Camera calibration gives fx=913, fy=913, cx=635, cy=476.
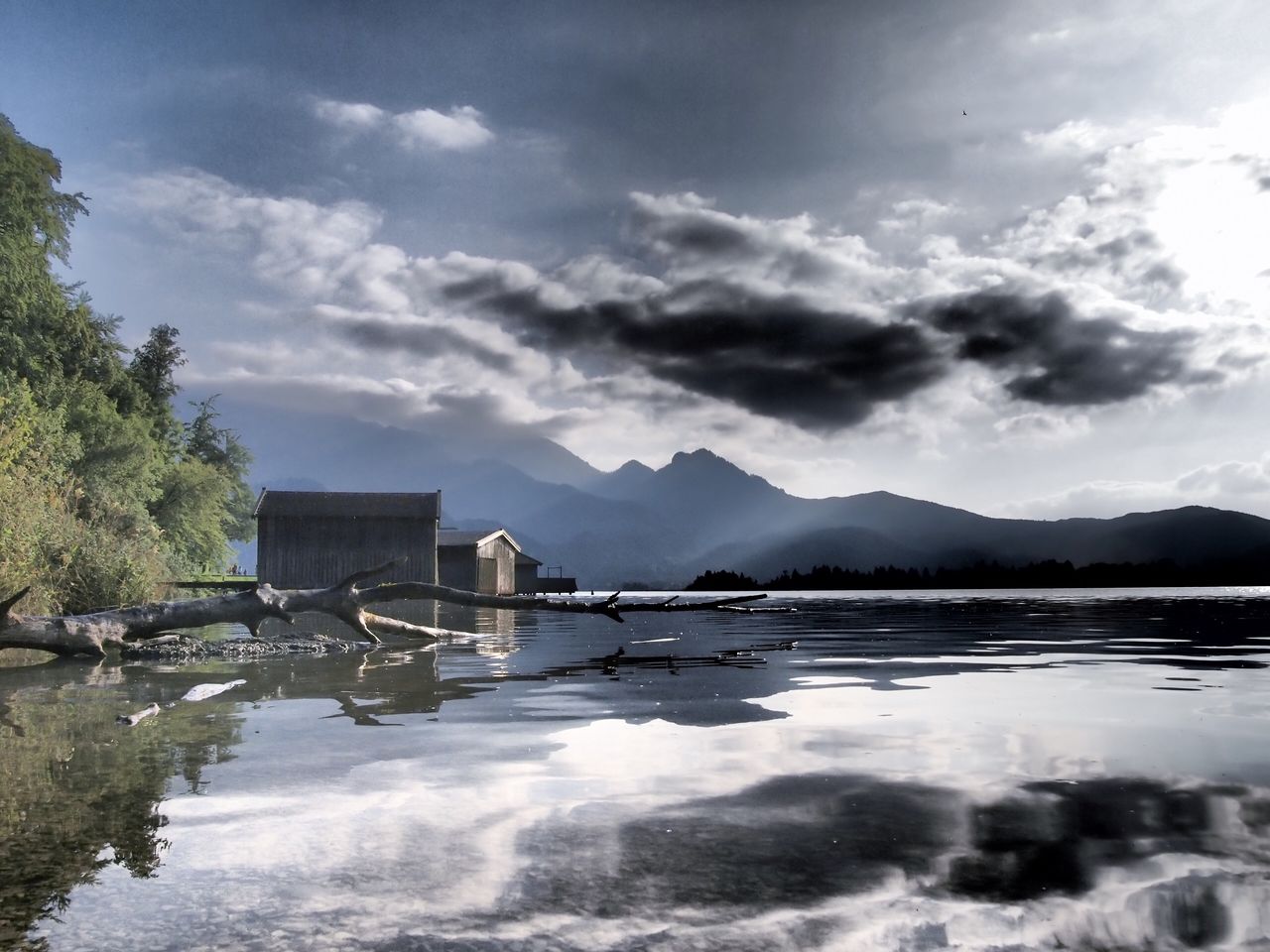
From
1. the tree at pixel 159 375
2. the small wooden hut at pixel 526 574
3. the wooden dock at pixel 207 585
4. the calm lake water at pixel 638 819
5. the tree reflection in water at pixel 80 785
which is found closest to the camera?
the calm lake water at pixel 638 819

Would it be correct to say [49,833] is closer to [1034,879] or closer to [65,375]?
[1034,879]

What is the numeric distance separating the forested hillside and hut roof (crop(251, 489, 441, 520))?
303 cm

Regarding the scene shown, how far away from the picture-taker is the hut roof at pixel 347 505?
168 ft

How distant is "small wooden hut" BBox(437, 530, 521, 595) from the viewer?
5834 cm

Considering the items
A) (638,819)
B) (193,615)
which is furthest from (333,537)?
(638,819)

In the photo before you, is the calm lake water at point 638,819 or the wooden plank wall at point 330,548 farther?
the wooden plank wall at point 330,548

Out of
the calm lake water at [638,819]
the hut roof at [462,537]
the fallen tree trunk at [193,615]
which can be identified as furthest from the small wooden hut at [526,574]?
the calm lake water at [638,819]

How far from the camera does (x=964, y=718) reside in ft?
30.0

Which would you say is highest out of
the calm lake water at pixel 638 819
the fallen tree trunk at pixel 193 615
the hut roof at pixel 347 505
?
the hut roof at pixel 347 505

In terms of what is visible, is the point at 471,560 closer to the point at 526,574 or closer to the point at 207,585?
the point at 526,574

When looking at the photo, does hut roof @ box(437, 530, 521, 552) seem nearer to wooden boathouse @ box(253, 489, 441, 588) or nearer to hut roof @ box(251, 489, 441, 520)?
hut roof @ box(251, 489, 441, 520)

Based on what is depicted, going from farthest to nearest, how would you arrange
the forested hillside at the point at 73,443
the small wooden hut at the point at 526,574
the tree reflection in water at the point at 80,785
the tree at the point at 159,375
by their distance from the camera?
the small wooden hut at the point at 526,574, the tree at the point at 159,375, the forested hillside at the point at 73,443, the tree reflection in water at the point at 80,785

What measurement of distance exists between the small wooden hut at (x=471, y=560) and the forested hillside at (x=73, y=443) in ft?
43.2

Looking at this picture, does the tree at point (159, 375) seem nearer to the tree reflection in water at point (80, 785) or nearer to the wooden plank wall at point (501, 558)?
the wooden plank wall at point (501, 558)
